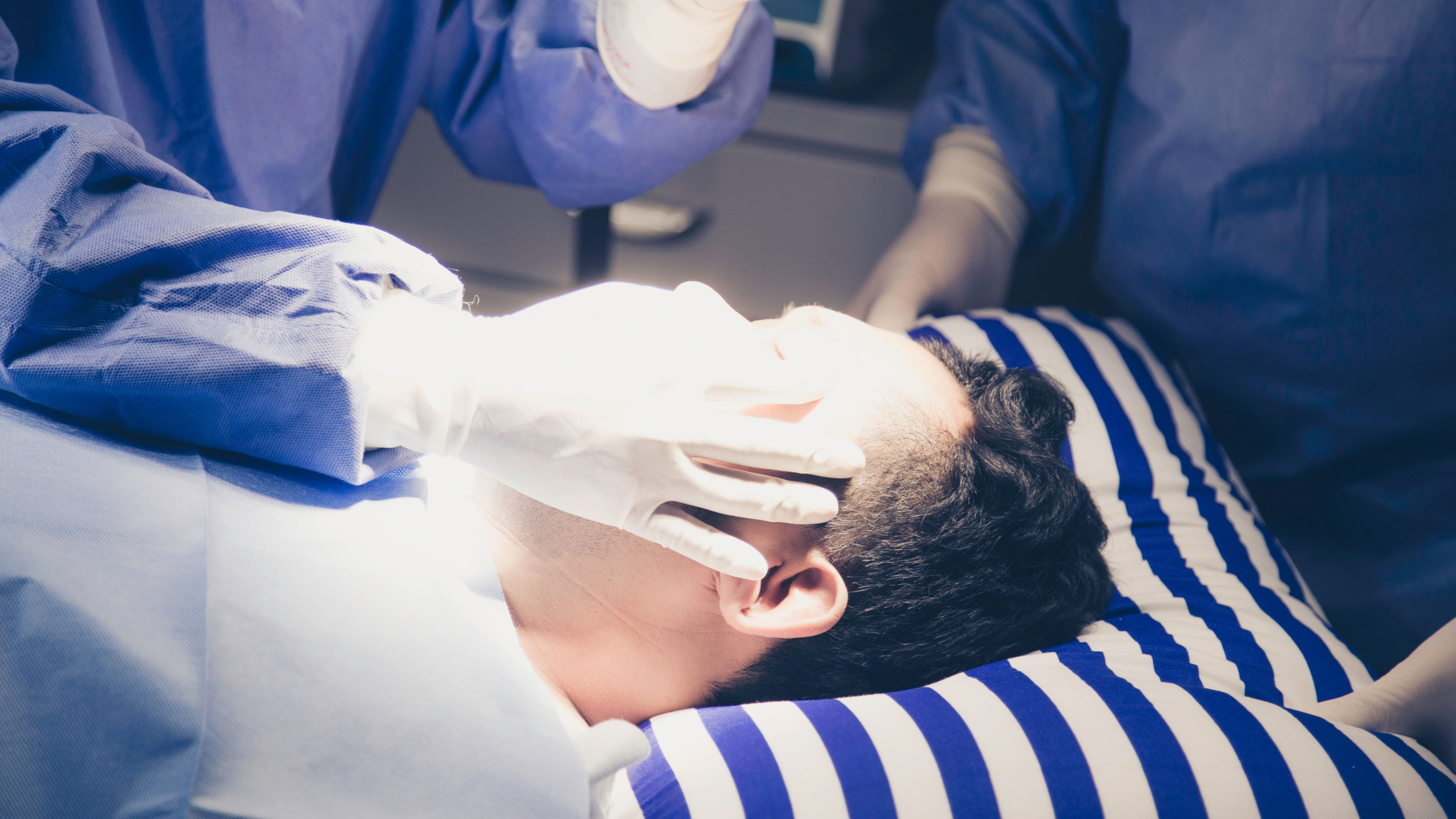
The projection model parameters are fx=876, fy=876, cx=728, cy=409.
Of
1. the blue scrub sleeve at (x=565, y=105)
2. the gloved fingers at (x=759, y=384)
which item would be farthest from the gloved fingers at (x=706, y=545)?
the blue scrub sleeve at (x=565, y=105)

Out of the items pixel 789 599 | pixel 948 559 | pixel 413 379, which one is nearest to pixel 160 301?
pixel 413 379

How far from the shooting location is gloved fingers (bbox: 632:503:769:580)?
2.47ft

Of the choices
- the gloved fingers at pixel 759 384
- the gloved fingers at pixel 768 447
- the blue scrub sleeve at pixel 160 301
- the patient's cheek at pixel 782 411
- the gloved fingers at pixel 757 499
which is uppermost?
the blue scrub sleeve at pixel 160 301

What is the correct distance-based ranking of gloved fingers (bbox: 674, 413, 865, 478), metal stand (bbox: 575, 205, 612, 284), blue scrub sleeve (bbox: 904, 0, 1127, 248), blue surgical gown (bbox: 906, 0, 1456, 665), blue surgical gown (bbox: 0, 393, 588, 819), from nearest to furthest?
blue surgical gown (bbox: 0, 393, 588, 819) → gloved fingers (bbox: 674, 413, 865, 478) → blue surgical gown (bbox: 906, 0, 1456, 665) → blue scrub sleeve (bbox: 904, 0, 1127, 248) → metal stand (bbox: 575, 205, 612, 284)

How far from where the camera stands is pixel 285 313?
71 cm

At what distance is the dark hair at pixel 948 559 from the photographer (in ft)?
2.72

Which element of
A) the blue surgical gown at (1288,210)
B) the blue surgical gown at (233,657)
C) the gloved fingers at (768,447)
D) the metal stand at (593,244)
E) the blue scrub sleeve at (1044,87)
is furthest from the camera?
the metal stand at (593,244)

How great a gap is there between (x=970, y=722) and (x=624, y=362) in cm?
45

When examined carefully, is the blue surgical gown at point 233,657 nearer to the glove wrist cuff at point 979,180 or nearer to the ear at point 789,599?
the ear at point 789,599

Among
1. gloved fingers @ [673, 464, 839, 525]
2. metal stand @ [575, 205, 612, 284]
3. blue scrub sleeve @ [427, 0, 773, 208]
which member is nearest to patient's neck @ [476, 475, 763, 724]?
gloved fingers @ [673, 464, 839, 525]

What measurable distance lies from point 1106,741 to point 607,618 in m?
0.47

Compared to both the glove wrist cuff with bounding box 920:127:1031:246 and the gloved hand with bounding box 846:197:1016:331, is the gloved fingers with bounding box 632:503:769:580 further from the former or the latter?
the glove wrist cuff with bounding box 920:127:1031:246

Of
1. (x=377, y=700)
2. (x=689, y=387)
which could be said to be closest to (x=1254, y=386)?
(x=689, y=387)

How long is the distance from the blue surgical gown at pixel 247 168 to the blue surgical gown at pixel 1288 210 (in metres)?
0.54
